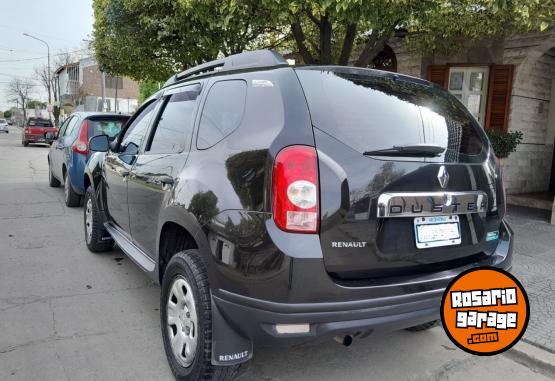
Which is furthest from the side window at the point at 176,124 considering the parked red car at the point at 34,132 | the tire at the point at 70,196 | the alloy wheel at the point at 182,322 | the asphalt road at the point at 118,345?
the parked red car at the point at 34,132

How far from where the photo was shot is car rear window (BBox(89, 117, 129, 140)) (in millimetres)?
7391

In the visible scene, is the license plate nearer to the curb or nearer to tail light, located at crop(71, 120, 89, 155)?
the curb

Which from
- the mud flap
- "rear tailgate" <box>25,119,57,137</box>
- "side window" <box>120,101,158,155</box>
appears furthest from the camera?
"rear tailgate" <box>25,119,57,137</box>

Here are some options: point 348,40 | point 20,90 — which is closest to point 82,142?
point 348,40

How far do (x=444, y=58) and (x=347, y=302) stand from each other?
334 inches

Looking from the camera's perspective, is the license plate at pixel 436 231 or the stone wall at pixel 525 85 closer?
the license plate at pixel 436 231

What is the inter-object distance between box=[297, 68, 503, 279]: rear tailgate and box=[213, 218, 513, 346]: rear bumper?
0.11 meters

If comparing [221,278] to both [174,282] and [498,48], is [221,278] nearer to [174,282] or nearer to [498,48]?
[174,282]

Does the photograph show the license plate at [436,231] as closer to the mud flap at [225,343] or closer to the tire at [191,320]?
A: the mud flap at [225,343]

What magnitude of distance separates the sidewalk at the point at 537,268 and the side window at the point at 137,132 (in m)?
3.43

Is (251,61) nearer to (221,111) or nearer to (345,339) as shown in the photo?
(221,111)

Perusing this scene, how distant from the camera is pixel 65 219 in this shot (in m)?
7.00

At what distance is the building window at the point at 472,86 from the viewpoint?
9062 millimetres

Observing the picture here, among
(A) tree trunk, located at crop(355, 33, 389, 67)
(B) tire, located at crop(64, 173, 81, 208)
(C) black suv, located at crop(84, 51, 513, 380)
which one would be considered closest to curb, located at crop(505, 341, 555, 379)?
(C) black suv, located at crop(84, 51, 513, 380)
